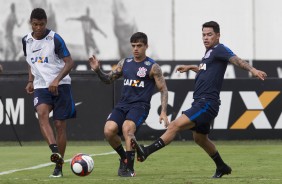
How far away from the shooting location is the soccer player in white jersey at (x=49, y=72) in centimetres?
1463

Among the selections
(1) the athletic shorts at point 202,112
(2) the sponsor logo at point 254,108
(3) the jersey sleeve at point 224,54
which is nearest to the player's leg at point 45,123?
(1) the athletic shorts at point 202,112

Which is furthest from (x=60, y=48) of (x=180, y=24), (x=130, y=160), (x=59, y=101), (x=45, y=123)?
(x=180, y=24)

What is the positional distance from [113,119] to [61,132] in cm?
81

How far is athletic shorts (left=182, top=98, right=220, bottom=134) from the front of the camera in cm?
1371

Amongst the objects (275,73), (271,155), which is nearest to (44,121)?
(271,155)

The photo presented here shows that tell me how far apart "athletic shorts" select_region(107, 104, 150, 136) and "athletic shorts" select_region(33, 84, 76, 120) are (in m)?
0.64

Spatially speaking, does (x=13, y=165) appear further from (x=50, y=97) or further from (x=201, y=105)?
(x=201, y=105)

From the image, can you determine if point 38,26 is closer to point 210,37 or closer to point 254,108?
point 210,37

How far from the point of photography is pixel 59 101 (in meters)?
14.9

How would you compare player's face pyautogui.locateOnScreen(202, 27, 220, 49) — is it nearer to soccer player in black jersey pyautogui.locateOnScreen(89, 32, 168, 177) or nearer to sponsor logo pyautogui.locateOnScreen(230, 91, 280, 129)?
soccer player in black jersey pyautogui.locateOnScreen(89, 32, 168, 177)

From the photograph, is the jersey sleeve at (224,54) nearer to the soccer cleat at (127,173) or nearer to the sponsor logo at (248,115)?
the soccer cleat at (127,173)

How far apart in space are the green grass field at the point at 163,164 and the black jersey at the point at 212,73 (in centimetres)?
108

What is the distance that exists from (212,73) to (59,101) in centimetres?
228

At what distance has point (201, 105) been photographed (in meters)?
13.8
